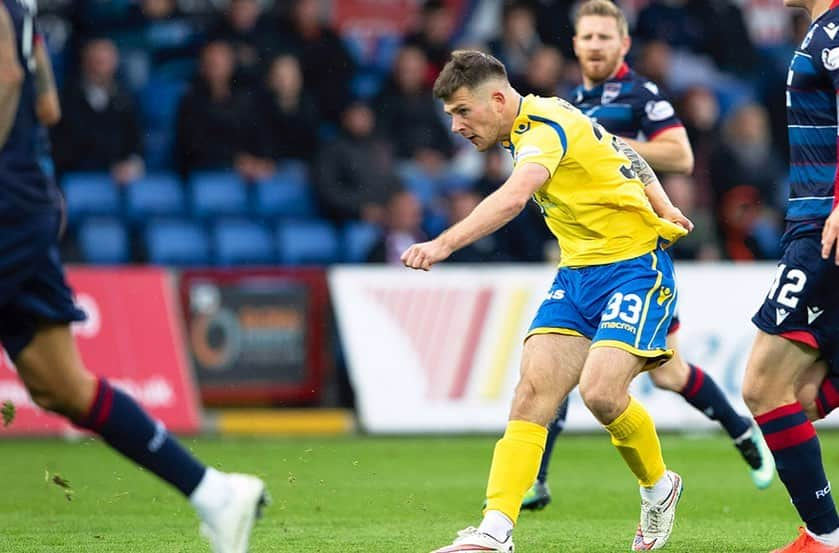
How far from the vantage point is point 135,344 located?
12672 mm

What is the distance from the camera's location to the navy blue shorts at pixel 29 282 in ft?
16.5

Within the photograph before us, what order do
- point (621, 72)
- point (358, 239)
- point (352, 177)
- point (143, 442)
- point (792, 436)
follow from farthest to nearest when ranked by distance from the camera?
1. point (352, 177)
2. point (358, 239)
3. point (621, 72)
4. point (792, 436)
5. point (143, 442)

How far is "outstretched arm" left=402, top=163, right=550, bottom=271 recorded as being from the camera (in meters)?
5.46

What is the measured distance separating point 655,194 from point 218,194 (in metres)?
8.74

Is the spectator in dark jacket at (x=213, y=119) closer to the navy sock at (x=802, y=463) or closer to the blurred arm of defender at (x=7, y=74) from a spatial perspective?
the navy sock at (x=802, y=463)

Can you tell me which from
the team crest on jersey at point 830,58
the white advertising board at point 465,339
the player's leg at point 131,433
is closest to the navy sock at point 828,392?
the team crest on jersey at point 830,58

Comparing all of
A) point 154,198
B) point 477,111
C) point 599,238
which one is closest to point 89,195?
point 154,198

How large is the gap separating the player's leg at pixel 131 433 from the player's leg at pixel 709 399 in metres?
3.54

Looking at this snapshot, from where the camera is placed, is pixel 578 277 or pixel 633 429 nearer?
pixel 633 429

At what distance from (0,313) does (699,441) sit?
8243 millimetres

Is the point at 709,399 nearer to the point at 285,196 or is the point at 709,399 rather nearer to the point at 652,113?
the point at 652,113

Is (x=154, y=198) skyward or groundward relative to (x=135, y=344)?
skyward

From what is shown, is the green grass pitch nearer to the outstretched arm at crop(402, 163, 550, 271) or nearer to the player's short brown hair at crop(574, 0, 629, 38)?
the outstretched arm at crop(402, 163, 550, 271)

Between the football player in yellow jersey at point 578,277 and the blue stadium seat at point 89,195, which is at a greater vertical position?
the football player in yellow jersey at point 578,277
